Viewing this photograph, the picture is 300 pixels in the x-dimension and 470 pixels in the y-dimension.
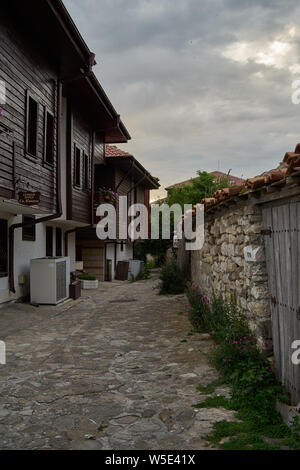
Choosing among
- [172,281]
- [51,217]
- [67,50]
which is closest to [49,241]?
[51,217]

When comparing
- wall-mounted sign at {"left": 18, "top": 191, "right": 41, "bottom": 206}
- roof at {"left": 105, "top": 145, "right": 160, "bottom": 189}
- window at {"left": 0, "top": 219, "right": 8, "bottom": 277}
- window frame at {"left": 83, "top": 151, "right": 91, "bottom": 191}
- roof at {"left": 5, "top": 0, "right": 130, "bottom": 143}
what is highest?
roof at {"left": 5, "top": 0, "right": 130, "bottom": 143}

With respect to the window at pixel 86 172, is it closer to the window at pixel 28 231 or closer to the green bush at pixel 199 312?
the window at pixel 28 231

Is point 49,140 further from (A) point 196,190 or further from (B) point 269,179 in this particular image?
(A) point 196,190

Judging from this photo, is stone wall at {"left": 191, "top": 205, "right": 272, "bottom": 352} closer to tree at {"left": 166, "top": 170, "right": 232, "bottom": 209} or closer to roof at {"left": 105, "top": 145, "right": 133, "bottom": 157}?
roof at {"left": 105, "top": 145, "right": 133, "bottom": 157}

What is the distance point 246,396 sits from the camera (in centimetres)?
410

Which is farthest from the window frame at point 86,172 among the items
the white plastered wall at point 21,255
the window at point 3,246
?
the window at point 3,246

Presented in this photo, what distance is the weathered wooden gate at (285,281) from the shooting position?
380cm

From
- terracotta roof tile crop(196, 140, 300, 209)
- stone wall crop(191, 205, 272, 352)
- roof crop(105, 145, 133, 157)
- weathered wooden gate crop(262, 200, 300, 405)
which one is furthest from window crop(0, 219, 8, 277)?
roof crop(105, 145, 133, 157)

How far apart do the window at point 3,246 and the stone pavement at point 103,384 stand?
3.79 ft

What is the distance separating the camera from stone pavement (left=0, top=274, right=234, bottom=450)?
11.7 ft

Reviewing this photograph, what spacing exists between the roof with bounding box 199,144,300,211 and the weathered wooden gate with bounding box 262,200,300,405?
163mm

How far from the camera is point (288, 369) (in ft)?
13.1
